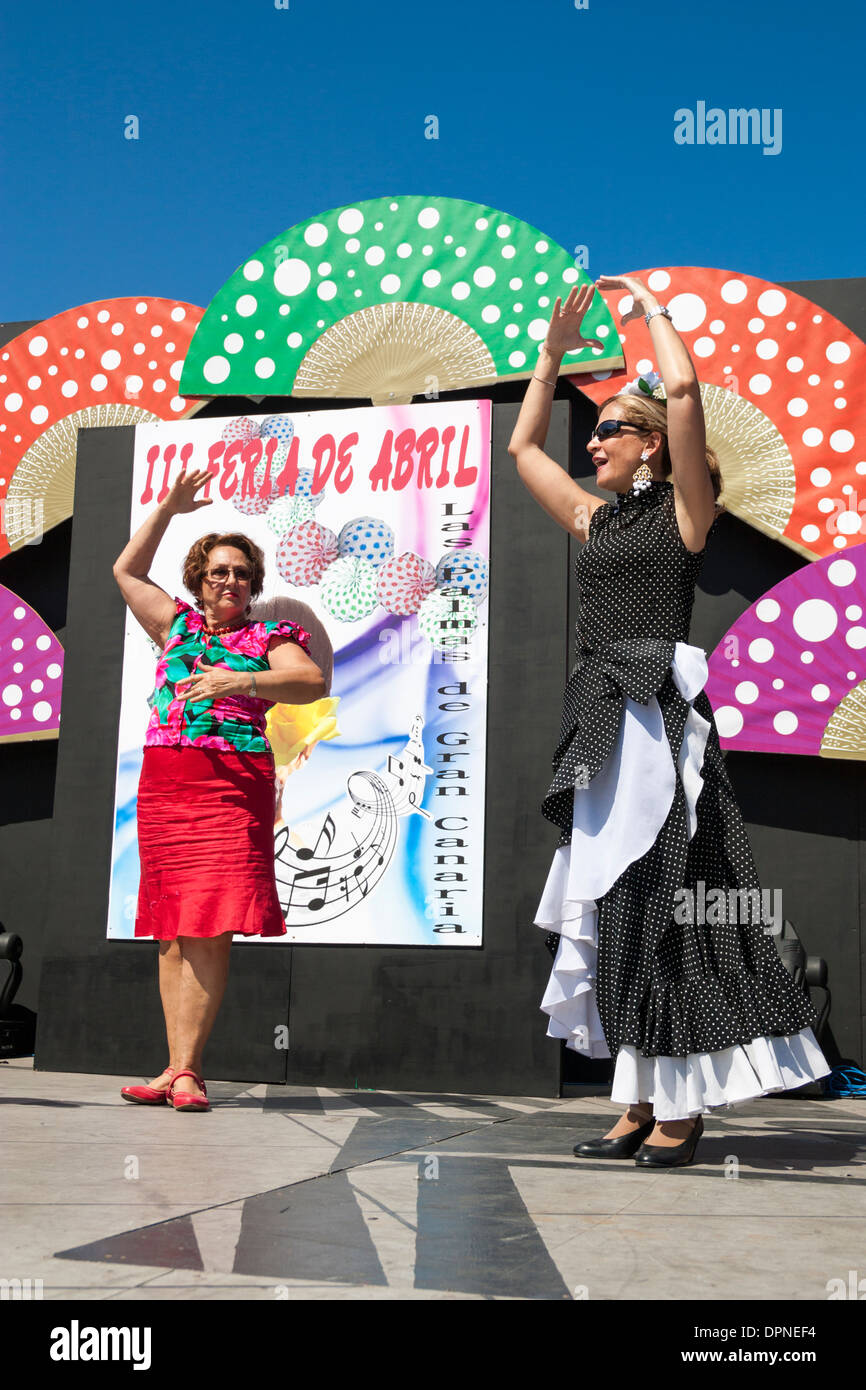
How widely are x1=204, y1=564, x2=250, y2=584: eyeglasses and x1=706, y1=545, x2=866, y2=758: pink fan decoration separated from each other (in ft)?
8.26

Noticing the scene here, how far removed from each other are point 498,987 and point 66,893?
1.52m

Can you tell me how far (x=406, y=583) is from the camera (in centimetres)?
436

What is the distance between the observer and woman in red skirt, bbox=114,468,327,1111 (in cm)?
322

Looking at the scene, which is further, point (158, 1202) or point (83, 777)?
point (83, 777)

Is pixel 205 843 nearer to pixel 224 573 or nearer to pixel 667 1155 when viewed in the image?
pixel 224 573

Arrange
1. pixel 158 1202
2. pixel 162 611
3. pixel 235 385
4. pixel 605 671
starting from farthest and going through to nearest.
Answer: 1. pixel 235 385
2. pixel 162 611
3. pixel 605 671
4. pixel 158 1202

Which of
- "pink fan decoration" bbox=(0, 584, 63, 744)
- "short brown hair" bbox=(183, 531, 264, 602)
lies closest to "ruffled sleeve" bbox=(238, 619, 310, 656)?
"short brown hair" bbox=(183, 531, 264, 602)

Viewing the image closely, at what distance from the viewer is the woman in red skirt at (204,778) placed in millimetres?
3223

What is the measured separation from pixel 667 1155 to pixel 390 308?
365 cm

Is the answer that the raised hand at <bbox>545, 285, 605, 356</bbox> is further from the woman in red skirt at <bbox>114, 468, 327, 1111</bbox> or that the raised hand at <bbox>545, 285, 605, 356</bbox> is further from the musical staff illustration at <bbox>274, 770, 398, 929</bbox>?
the musical staff illustration at <bbox>274, 770, 398, 929</bbox>

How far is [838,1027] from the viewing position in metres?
5.45

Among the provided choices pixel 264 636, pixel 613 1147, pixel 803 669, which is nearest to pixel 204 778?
pixel 264 636
